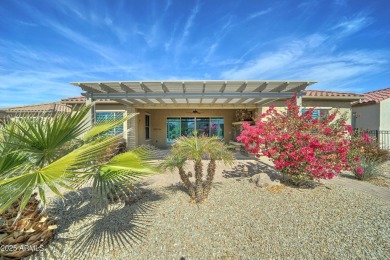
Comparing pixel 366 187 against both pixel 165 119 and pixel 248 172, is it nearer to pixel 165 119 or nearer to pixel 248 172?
pixel 248 172

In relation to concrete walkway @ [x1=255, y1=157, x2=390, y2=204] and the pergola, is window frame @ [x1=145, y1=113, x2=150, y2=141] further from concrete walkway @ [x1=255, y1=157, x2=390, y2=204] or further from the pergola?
concrete walkway @ [x1=255, y1=157, x2=390, y2=204]

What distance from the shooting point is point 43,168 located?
199cm

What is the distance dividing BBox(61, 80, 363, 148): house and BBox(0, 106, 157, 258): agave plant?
3.79 feet

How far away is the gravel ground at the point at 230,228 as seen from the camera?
2.92 metres

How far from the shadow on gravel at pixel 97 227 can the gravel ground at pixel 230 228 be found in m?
0.02

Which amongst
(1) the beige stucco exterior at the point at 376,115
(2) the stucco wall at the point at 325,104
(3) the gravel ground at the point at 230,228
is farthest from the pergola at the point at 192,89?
(1) the beige stucco exterior at the point at 376,115

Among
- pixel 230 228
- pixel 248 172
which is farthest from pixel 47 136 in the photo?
pixel 248 172

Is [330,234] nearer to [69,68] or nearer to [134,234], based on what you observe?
[134,234]

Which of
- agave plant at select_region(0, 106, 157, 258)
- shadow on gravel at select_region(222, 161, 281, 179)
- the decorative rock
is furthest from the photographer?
shadow on gravel at select_region(222, 161, 281, 179)

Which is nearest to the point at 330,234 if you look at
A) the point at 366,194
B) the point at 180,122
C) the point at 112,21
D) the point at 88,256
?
the point at 366,194

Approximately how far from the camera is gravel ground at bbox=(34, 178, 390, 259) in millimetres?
2920

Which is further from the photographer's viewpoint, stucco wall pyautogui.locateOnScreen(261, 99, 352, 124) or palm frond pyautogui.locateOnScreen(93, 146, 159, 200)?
stucco wall pyautogui.locateOnScreen(261, 99, 352, 124)

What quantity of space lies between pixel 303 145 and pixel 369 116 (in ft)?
44.4

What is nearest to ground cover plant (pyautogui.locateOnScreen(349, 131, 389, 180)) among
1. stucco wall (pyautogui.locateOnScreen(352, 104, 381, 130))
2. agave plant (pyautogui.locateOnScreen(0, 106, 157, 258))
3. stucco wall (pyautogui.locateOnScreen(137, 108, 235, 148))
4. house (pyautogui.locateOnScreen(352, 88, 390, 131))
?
house (pyautogui.locateOnScreen(352, 88, 390, 131))
